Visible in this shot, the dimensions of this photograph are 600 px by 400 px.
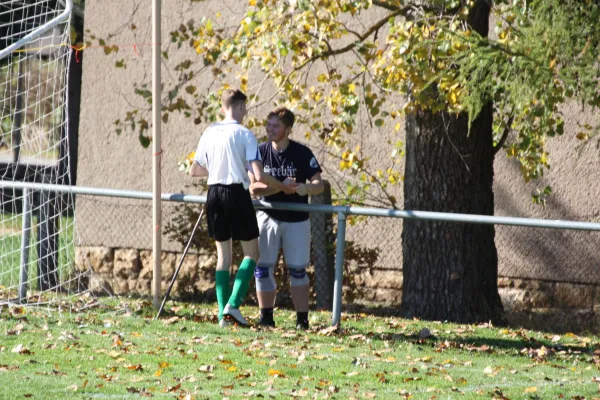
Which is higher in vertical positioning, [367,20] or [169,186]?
[367,20]

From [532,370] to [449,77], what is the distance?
2.76m

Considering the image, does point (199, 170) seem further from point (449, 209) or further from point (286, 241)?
point (449, 209)

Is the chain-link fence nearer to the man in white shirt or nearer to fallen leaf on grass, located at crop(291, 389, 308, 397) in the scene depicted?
the man in white shirt

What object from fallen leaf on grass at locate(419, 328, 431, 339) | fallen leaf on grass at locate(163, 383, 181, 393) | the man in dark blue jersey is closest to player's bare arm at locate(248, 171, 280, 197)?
the man in dark blue jersey

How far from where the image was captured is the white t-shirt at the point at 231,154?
891cm

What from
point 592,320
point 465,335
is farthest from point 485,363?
point 592,320

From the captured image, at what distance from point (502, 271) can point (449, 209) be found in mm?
2088

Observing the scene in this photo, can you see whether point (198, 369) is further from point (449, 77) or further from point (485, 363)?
point (449, 77)

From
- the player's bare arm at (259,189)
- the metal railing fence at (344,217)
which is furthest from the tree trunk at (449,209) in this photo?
the player's bare arm at (259,189)

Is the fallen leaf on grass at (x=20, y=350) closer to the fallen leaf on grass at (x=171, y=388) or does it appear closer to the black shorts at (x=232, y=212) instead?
the fallen leaf on grass at (x=171, y=388)

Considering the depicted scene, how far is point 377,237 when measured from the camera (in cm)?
1328

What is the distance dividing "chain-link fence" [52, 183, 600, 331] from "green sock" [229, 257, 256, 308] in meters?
2.64

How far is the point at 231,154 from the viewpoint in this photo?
351 inches

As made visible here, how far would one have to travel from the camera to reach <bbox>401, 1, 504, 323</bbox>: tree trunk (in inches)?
432
